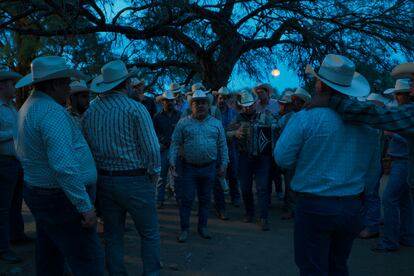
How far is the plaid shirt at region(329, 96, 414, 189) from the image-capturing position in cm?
268

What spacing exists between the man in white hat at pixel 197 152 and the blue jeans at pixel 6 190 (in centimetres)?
192

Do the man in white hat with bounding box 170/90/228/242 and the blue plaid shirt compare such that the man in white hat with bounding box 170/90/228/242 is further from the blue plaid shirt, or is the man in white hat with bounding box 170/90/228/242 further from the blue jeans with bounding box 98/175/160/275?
the blue plaid shirt

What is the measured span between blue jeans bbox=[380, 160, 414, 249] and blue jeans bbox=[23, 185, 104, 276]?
3767 millimetres

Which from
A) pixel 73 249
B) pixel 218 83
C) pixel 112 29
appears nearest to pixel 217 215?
pixel 73 249

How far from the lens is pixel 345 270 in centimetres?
299

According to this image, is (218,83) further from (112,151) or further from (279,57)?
(112,151)

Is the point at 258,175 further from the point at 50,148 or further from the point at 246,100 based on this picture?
the point at 50,148

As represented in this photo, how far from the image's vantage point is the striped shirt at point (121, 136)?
138 inches

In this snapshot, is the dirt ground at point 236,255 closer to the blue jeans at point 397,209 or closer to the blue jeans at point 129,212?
the blue jeans at point 397,209

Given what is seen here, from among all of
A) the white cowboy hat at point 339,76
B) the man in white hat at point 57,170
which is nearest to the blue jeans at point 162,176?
the man in white hat at point 57,170

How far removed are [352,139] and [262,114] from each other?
3599mm

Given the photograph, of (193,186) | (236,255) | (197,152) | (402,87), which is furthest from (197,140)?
(402,87)

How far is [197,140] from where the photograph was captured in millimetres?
5590

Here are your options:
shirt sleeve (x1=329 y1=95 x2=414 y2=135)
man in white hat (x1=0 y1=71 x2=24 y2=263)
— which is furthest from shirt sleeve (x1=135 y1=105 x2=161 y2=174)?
man in white hat (x1=0 y1=71 x2=24 y2=263)
